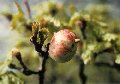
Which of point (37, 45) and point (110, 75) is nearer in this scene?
point (37, 45)

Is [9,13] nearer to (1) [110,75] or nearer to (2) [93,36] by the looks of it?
(2) [93,36]

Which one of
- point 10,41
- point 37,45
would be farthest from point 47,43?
point 10,41

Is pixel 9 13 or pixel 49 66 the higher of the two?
pixel 9 13

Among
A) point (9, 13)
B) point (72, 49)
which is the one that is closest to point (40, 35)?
point (72, 49)

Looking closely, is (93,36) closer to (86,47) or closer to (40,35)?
(86,47)

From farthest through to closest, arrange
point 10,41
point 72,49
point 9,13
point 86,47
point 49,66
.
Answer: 1. point 49,66
2. point 10,41
3. point 9,13
4. point 86,47
5. point 72,49

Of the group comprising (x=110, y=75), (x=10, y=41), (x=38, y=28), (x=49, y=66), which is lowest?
(x=110, y=75)

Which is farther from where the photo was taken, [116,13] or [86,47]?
[116,13]

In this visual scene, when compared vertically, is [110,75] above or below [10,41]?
below

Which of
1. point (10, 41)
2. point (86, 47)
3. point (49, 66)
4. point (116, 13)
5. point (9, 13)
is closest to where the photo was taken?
point (86, 47)
